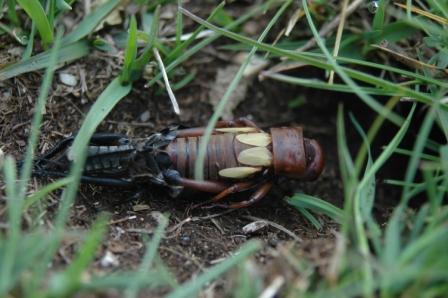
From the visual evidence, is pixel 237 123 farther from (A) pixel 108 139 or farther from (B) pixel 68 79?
(B) pixel 68 79

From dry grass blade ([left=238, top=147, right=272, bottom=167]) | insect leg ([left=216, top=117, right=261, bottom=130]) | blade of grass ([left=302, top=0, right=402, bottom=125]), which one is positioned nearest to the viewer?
blade of grass ([left=302, top=0, right=402, bottom=125])

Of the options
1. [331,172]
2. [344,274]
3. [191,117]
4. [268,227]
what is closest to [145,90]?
[191,117]

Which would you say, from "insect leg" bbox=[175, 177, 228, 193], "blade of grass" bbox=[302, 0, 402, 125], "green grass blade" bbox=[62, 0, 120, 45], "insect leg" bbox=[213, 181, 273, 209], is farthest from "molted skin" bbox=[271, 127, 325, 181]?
"green grass blade" bbox=[62, 0, 120, 45]

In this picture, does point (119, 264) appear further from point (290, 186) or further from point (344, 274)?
point (290, 186)

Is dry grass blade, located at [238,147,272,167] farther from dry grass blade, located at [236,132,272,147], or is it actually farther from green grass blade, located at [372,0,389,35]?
green grass blade, located at [372,0,389,35]

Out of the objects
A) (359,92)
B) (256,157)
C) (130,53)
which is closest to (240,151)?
(256,157)

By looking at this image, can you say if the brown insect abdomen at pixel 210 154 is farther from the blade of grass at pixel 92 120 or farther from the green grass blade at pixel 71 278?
the green grass blade at pixel 71 278
